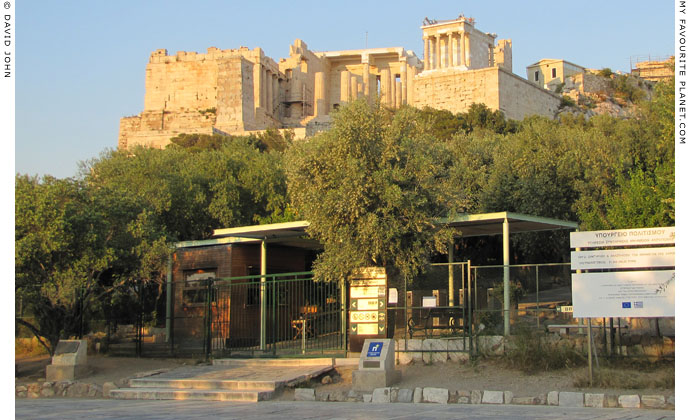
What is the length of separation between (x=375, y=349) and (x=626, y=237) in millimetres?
5426

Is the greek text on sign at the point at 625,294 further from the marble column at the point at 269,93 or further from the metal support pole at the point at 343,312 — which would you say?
the marble column at the point at 269,93

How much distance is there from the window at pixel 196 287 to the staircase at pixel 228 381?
12.7 ft

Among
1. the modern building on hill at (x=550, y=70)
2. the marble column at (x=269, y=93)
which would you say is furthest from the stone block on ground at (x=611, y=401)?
the modern building on hill at (x=550, y=70)

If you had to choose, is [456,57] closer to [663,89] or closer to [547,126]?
[547,126]

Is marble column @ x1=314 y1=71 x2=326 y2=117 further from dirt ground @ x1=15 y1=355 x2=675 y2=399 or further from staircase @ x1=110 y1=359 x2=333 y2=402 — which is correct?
staircase @ x1=110 y1=359 x2=333 y2=402

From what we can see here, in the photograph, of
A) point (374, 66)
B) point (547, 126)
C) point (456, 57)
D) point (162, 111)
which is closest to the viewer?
point (547, 126)

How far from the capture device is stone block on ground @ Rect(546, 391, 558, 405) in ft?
42.5

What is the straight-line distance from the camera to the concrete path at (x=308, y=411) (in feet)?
37.6

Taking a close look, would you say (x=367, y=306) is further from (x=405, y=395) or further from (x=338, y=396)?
(x=405, y=395)

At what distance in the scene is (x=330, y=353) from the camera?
17703 millimetres

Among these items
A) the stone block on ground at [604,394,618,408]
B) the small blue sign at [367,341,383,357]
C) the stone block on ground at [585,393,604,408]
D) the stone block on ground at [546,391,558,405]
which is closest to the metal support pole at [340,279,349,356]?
the small blue sign at [367,341,383,357]

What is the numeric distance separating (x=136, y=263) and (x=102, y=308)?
2.92 metres

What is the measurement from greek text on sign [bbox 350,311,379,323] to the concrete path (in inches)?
136

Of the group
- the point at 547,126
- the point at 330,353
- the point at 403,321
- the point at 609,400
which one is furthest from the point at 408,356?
the point at 547,126
